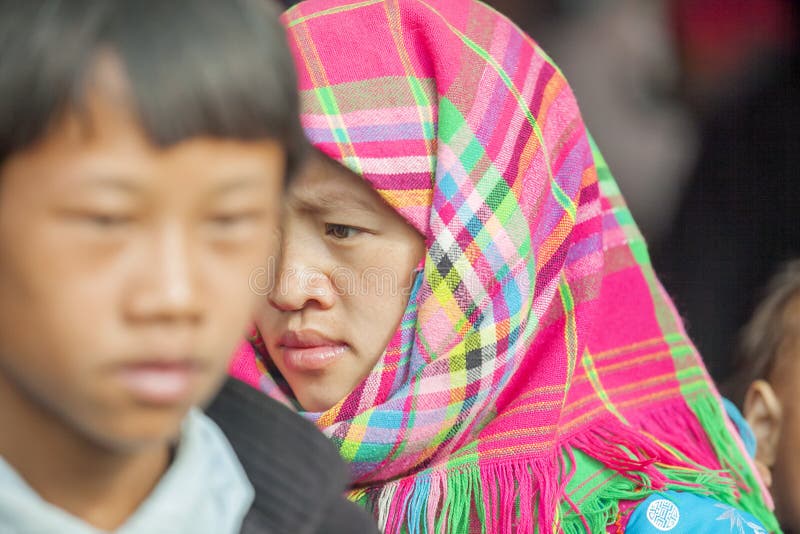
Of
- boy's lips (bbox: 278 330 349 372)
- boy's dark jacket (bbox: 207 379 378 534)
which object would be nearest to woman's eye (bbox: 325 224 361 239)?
boy's lips (bbox: 278 330 349 372)

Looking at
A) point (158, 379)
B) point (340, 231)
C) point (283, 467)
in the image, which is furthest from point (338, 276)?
point (158, 379)

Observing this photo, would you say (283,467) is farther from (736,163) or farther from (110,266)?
(736,163)

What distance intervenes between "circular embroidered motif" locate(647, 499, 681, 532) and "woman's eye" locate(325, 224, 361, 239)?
56cm

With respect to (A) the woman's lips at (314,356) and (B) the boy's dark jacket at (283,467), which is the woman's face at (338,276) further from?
(B) the boy's dark jacket at (283,467)

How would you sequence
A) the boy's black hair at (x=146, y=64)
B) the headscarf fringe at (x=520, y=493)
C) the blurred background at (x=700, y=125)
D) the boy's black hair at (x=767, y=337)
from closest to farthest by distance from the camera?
the boy's black hair at (x=146, y=64), the headscarf fringe at (x=520, y=493), the boy's black hair at (x=767, y=337), the blurred background at (x=700, y=125)

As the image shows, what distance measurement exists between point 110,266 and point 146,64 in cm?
14

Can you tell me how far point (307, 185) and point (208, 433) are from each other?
1.99 ft

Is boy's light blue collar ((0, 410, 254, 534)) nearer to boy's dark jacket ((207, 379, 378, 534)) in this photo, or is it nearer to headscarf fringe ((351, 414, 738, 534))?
boy's dark jacket ((207, 379, 378, 534))

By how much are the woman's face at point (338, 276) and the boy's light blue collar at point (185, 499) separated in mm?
513

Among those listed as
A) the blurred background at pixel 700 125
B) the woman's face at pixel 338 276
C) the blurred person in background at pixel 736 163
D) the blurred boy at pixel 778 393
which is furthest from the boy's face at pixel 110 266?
the blurred person in background at pixel 736 163

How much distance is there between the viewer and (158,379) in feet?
2.66

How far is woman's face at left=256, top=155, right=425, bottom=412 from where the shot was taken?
1565 mm

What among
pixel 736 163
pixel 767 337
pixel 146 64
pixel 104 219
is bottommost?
pixel 767 337

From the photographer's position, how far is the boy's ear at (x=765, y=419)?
2059 millimetres
